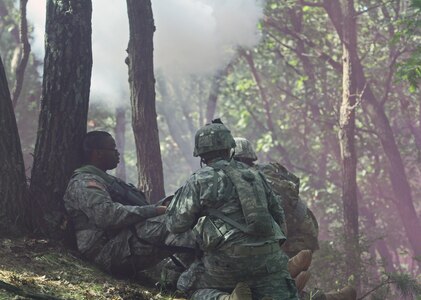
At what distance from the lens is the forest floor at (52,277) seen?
13.1 ft

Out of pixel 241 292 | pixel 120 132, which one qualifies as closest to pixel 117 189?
pixel 241 292

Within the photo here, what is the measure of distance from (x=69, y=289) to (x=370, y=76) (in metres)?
13.5

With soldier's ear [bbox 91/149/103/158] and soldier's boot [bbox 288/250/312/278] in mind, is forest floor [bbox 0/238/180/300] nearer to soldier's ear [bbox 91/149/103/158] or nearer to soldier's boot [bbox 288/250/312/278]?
soldier's ear [bbox 91/149/103/158]

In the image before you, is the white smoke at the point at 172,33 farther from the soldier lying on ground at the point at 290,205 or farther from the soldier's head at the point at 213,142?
the soldier's head at the point at 213,142

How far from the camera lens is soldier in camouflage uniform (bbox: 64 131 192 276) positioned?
5.18 m

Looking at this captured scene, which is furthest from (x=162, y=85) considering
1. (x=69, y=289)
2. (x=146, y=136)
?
(x=69, y=289)

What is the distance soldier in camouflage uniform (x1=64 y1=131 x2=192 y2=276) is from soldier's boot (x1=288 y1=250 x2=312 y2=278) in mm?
1155

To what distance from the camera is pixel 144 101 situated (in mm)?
7562

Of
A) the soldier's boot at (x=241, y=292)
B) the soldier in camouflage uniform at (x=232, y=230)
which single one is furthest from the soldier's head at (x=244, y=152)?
the soldier's boot at (x=241, y=292)

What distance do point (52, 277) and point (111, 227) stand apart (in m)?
0.79

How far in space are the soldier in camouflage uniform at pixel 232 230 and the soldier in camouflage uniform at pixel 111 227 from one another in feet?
2.60

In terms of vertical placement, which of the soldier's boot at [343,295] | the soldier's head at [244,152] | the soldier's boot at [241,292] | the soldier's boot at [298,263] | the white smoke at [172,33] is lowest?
the soldier's boot at [343,295]

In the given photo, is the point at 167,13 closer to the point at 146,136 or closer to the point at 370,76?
the point at 370,76

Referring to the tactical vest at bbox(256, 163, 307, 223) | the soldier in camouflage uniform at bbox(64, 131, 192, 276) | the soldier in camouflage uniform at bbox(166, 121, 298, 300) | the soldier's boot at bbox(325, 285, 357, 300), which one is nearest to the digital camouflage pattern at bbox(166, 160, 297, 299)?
the soldier in camouflage uniform at bbox(166, 121, 298, 300)
